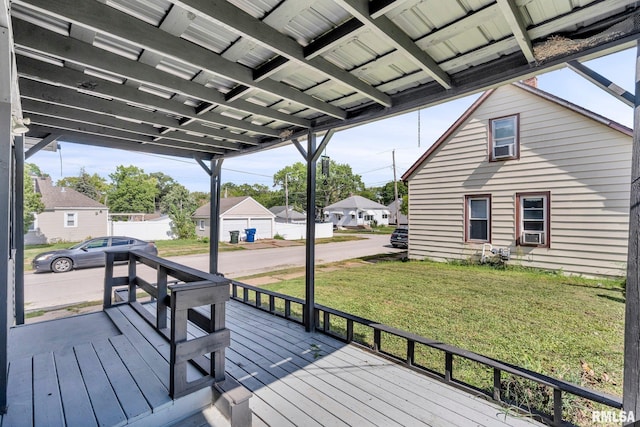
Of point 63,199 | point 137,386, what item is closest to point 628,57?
point 137,386

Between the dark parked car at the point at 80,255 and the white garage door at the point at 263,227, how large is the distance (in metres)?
9.57

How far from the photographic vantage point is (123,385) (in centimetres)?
194

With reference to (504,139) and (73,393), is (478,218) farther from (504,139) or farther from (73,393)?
(73,393)

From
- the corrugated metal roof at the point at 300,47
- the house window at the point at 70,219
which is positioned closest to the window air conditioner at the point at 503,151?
the corrugated metal roof at the point at 300,47

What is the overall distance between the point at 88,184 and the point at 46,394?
128ft

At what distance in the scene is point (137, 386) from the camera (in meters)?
1.93

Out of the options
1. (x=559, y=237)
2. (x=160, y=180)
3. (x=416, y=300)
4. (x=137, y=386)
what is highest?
(x=160, y=180)

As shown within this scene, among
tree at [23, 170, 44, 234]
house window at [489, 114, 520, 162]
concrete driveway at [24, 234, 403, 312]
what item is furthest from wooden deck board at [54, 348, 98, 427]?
tree at [23, 170, 44, 234]

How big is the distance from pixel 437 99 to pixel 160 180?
44.5 metres

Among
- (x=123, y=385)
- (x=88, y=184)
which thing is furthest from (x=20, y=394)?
(x=88, y=184)

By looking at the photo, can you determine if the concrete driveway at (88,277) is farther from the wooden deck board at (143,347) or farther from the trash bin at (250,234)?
the trash bin at (250,234)

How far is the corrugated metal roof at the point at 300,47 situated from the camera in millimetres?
1557

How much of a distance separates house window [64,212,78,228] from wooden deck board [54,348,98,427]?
16778 millimetres

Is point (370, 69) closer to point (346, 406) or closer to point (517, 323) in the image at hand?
point (346, 406)
